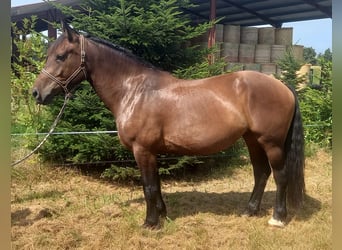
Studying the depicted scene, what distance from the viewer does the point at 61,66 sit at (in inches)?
127

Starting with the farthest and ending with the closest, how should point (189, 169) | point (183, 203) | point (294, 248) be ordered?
point (189, 169), point (183, 203), point (294, 248)

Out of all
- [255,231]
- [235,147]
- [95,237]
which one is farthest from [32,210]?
[235,147]

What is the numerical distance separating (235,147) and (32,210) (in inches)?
135

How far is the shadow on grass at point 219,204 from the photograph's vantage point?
12.8ft

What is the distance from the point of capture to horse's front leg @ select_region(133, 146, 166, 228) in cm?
325

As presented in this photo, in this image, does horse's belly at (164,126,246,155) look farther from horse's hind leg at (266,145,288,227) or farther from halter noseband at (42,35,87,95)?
halter noseband at (42,35,87,95)

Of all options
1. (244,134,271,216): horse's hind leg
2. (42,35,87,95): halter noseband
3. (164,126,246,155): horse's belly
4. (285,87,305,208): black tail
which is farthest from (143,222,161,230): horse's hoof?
(42,35,87,95): halter noseband

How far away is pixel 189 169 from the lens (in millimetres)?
5652

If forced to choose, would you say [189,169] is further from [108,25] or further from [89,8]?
[89,8]

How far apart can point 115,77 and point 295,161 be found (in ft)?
6.63

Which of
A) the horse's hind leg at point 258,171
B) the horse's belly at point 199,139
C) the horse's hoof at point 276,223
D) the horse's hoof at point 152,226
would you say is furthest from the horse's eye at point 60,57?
the horse's hoof at point 276,223

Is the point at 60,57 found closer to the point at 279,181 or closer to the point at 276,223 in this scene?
the point at 279,181

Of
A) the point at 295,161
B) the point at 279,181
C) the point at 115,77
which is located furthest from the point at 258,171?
the point at 115,77

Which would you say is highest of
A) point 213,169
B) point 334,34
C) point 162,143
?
point 334,34
